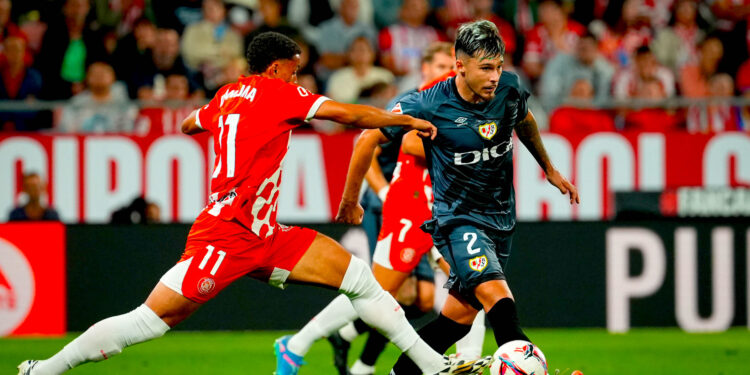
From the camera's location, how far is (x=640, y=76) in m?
13.8

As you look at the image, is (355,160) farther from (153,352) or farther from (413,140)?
(153,352)

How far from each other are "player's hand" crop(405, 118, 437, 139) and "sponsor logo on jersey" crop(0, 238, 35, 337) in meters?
6.29

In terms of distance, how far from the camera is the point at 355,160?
19.6 feet

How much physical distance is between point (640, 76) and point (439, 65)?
664 cm

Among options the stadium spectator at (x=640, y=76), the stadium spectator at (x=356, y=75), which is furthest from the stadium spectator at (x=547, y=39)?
the stadium spectator at (x=356, y=75)

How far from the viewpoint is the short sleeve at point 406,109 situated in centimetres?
577

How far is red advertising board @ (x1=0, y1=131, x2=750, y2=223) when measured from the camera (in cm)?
1201

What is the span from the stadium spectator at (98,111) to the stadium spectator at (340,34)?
2936mm

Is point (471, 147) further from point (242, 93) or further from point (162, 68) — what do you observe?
point (162, 68)

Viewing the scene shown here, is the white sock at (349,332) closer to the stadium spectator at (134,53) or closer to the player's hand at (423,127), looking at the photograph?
the player's hand at (423,127)

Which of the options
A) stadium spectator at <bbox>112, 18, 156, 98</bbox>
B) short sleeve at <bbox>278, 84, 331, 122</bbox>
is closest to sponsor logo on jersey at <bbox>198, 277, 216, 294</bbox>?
short sleeve at <bbox>278, 84, 331, 122</bbox>

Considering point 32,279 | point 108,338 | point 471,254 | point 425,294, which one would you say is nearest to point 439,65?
point 425,294

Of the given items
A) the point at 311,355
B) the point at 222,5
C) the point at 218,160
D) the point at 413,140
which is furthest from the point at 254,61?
the point at 222,5

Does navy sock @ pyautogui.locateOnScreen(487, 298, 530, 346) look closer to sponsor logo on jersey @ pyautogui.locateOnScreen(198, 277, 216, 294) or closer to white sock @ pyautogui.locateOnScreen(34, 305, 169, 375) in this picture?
sponsor logo on jersey @ pyautogui.locateOnScreen(198, 277, 216, 294)
